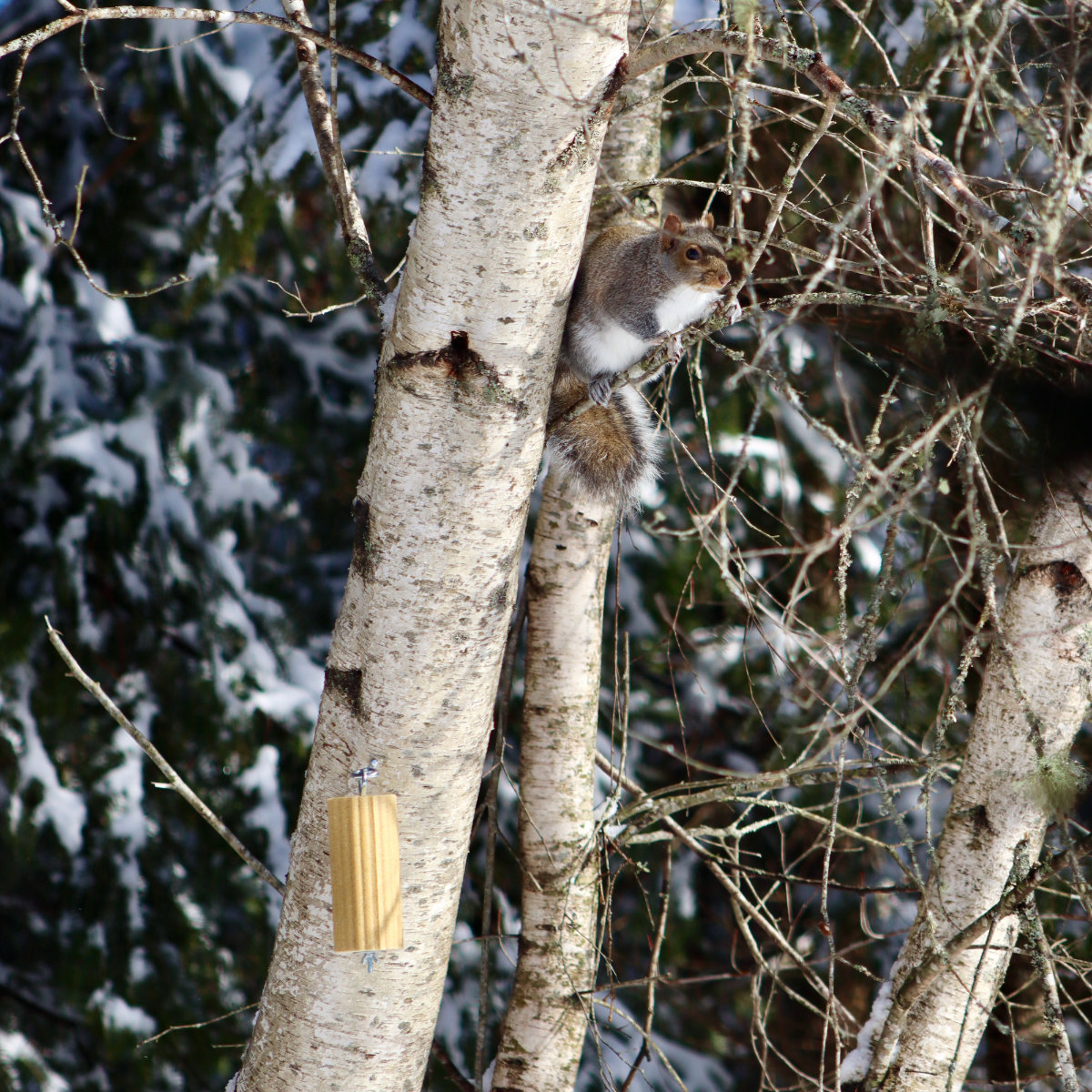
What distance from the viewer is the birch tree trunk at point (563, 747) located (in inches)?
53.1

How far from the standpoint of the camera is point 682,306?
67.7 inches

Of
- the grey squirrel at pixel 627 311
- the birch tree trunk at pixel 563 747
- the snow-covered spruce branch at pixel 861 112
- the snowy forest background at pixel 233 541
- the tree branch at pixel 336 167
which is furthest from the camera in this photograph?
the snowy forest background at pixel 233 541

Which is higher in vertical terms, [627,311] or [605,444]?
[627,311]

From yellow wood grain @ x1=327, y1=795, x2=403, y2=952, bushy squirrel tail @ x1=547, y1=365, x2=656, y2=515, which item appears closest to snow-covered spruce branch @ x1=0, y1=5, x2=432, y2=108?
bushy squirrel tail @ x1=547, y1=365, x2=656, y2=515

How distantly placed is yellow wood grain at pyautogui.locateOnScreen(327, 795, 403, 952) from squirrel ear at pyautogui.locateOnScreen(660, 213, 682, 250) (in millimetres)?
1049

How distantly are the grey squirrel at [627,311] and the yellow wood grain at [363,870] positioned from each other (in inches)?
27.0

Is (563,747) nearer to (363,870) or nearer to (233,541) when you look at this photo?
(363,870)

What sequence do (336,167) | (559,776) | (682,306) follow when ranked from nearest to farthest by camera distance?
(336,167) → (559,776) → (682,306)

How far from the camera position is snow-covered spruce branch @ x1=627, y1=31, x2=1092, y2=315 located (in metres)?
0.82

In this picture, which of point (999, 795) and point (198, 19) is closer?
point (198, 19)

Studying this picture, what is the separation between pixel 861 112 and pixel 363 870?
854 millimetres

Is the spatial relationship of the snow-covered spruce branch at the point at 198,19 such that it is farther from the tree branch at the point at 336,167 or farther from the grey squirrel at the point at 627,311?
the grey squirrel at the point at 627,311

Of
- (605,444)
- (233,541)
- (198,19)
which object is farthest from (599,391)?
(233,541)

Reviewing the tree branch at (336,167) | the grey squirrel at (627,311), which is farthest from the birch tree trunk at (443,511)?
the grey squirrel at (627,311)
